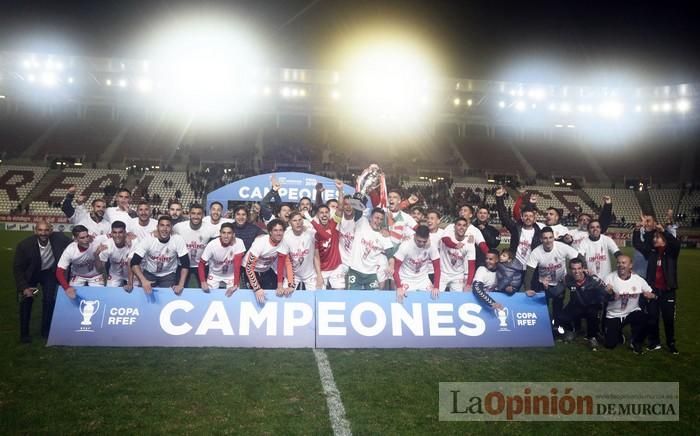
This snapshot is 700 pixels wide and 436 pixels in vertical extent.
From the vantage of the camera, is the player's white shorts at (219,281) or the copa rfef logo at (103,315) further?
the player's white shorts at (219,281)

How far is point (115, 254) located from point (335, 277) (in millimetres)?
3668

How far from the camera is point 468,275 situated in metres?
8.11

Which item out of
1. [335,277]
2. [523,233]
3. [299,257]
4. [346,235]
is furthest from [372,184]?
[523,233]

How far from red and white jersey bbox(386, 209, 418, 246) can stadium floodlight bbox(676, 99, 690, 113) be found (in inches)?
1947

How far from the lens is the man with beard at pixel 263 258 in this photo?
23.8 feet

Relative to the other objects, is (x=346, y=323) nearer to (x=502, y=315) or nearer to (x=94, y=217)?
(x=502, y=315)

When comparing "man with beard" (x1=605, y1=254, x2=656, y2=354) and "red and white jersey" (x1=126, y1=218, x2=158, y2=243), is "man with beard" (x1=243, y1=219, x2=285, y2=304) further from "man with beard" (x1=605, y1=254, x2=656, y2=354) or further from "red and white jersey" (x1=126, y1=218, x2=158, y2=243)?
"man with beard" (x1=605, y1=254, x2=656, y2=354)

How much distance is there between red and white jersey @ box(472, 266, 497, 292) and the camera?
8086 millimetres

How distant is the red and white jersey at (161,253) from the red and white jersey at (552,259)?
5927mm

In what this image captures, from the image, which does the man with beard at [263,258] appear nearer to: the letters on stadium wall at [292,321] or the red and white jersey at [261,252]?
the red and white jersey at [261,252]

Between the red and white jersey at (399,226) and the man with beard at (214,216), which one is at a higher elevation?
the man with beard at (214,216)

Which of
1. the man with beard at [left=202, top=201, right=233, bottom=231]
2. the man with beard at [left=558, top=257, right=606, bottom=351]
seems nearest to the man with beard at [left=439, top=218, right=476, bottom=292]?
the man with beard at [left=558, top=257, right=606, bottom=351]

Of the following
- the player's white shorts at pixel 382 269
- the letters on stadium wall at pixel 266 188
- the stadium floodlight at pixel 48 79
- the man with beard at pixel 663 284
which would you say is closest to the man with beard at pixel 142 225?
the player's white shorts at pixel 382 269

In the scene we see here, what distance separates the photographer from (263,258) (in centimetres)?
779
